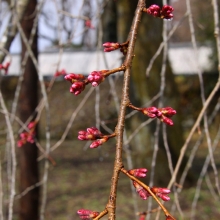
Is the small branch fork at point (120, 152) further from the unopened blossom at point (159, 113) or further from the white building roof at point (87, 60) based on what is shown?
the white building roof at point (87, 60)

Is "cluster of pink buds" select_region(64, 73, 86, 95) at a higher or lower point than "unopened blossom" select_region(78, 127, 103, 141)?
higher

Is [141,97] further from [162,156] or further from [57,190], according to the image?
[57,190]

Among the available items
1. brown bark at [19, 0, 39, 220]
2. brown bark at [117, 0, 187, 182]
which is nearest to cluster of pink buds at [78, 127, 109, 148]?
brown bark at [19, 0, 39, 220]

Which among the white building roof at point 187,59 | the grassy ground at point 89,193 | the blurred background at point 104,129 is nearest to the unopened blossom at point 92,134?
Result: the blurred background at point 104,129

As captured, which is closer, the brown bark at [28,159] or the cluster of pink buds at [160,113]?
the cluster of pink buds at [160,113]

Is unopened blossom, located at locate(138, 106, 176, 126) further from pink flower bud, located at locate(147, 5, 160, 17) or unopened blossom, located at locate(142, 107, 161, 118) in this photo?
pink flower bud, located at locate(147, 5, 160, 17)

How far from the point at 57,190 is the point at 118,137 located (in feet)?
17.1

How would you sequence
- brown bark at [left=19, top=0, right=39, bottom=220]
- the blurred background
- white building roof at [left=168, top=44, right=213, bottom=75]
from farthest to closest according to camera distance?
white building roof at [left=168, top=44, right=213, bottom=75]
brown bark at [left=19, top=0, right=39, bottom=220]
the blurred background

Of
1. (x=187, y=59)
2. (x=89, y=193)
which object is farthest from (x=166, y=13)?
(x=187, y=59)

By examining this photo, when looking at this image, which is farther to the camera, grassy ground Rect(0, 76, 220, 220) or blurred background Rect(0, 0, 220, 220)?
grassy ground Rect(0, 76, 220, 220)

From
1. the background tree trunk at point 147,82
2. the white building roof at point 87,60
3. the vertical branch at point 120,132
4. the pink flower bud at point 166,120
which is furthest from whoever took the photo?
the white building roof at point 87,60

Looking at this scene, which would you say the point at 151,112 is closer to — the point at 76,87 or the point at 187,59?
the point at 76,87

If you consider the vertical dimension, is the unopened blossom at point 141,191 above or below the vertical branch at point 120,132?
below

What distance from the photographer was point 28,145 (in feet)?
13.7
